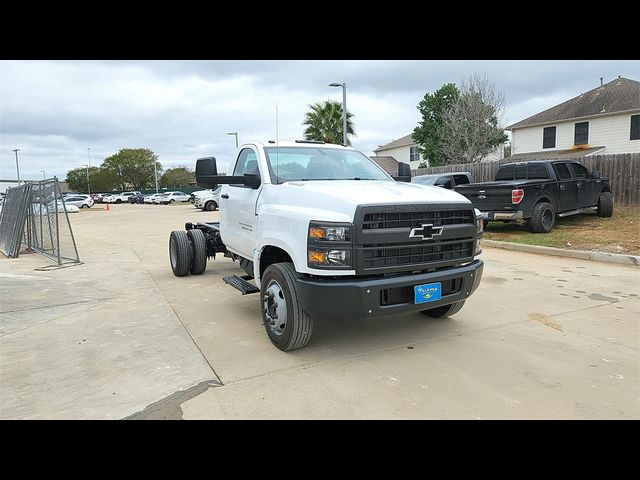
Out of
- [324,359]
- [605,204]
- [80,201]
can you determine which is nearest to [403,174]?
[324,359]

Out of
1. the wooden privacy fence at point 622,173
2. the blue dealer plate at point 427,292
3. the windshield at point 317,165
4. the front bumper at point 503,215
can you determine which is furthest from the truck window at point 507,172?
the blue dealer plate at point 427,292

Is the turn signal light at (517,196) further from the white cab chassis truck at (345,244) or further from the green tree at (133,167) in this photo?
the green tree at (133,167)

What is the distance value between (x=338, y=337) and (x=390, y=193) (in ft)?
5.50

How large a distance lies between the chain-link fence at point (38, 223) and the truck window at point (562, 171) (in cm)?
1227

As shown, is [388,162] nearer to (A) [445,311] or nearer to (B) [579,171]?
(B) [579,171]

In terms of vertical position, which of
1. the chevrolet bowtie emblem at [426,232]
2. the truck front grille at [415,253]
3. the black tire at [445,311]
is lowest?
the black tire at [445,311]

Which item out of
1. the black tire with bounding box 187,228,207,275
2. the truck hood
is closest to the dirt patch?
the truck hood

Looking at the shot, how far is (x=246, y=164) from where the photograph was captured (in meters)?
5.99

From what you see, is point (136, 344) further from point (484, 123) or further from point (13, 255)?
point (484, 123)

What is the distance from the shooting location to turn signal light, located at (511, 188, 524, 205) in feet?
36.7

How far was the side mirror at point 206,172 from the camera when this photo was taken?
5055 mm

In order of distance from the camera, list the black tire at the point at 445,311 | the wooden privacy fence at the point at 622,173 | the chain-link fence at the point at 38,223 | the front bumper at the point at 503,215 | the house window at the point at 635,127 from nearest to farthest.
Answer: the black tire at the point at 445,311, the chain-link fence at the point at 38,223, the front bumper at the point at 503,215, the wooden privacy fence at the point at 622,173, the house window at the point at 635,127

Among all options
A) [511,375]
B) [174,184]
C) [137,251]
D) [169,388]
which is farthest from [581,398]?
[174,184]

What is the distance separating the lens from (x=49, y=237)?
11641 millimetres
